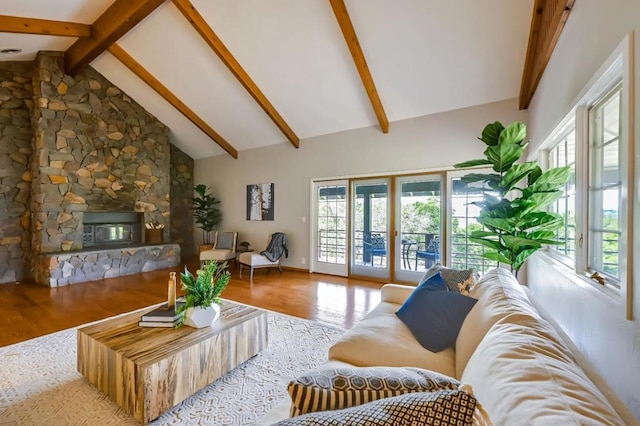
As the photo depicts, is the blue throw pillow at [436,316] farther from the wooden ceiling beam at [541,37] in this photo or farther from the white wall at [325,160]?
the white wall at [325,160]

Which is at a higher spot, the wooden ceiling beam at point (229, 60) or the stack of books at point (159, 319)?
the wooden ceiling beam at point (229, 60)

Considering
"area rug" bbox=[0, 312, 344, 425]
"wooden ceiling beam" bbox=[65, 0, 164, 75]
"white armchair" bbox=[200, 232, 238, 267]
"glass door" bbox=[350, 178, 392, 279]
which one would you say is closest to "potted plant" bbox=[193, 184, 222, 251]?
"white armchair" bbox=[200, 232, 238, 267]

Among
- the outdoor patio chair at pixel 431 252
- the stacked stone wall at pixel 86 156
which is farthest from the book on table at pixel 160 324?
the stacked stone wall at pixel 86 156

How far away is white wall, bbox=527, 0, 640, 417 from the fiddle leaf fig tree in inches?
11.4

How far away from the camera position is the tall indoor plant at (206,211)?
6.73m

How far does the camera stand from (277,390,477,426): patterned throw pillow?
20.1 inches

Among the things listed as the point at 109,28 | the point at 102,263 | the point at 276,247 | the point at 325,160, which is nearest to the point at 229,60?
the point at 109,28

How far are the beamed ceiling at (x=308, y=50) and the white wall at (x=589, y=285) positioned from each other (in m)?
0.38

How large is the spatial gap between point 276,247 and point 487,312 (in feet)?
14.5

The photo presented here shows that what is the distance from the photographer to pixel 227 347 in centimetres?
198

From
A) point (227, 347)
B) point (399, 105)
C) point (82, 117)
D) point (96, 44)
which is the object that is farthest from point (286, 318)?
point (82, 117)

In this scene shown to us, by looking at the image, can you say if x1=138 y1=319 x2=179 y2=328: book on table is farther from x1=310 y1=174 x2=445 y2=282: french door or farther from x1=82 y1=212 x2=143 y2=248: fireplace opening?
Result: x1=82 y1=212 x2=143 y2=248: fireplace opening

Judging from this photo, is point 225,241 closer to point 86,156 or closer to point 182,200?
point 182,200

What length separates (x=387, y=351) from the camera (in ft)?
4.69
